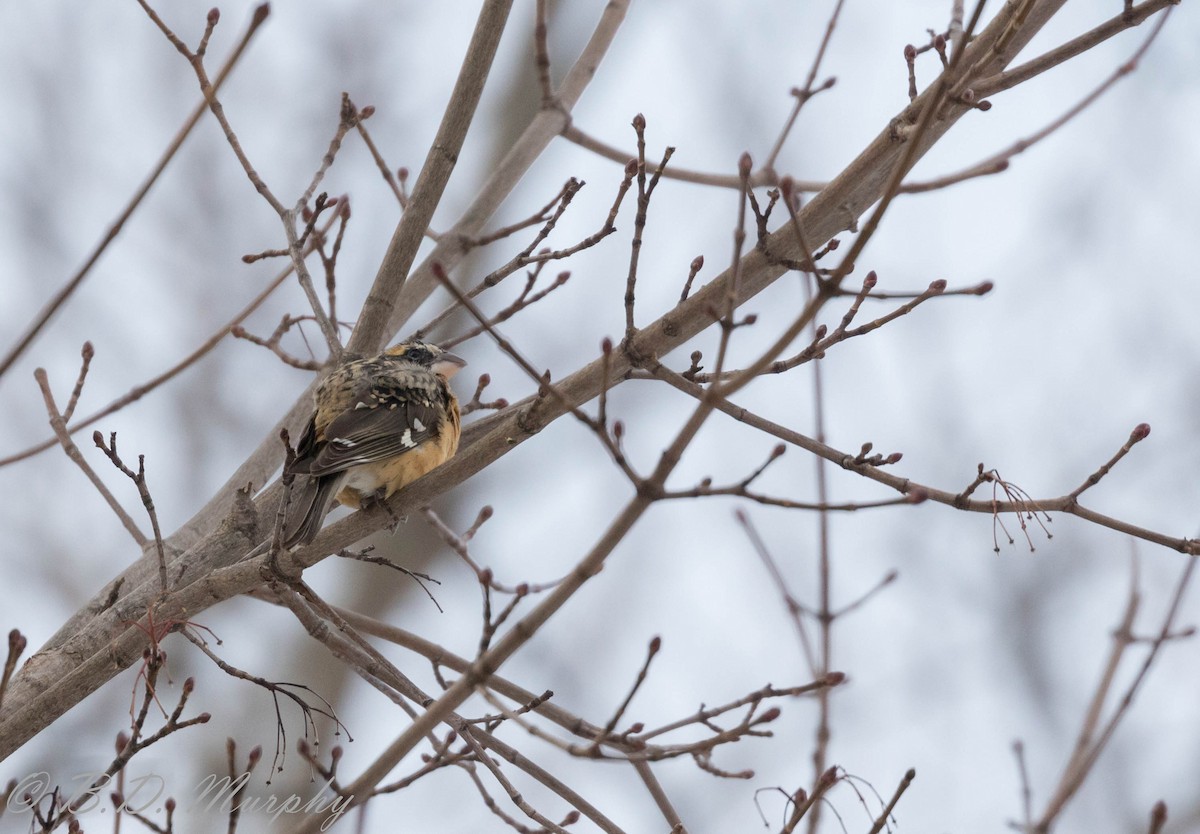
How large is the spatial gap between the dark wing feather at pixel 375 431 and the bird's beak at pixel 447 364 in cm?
65

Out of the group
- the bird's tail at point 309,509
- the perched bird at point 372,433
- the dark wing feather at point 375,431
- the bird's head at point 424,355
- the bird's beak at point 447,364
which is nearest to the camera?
the bird's tail at point 309,509

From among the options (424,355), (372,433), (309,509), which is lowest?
(309,509)

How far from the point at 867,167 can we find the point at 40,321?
7.34ft

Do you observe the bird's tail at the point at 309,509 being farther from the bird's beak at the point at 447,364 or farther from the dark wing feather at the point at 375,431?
the bird's beak at the point at 447,364

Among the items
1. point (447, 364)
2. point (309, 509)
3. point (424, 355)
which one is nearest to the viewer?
point (309, 509)

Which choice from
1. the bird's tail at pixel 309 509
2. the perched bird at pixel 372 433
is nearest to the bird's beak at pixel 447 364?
the perched bird at pixel 372 433

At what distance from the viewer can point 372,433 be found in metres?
4.99

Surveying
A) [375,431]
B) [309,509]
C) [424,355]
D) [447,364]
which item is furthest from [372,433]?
[447,364]

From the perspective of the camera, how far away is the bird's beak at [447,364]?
243 inches

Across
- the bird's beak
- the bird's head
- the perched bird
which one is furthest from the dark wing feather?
the bird's beak

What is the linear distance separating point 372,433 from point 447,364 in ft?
Answer: 4.56

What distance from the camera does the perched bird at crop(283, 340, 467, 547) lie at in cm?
445

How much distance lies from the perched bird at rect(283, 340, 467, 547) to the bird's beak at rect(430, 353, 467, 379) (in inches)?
7.8

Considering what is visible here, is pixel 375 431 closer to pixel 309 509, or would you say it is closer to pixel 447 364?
pixel 309 509
